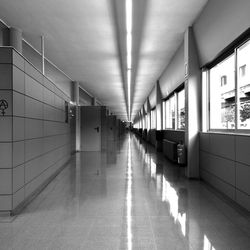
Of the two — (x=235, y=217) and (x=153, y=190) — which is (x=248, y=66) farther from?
(x=153, y=190)

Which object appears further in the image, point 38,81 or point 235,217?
point 38,81

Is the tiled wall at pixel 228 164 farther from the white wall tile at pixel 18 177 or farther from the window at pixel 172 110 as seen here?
the window at pixel 172 110

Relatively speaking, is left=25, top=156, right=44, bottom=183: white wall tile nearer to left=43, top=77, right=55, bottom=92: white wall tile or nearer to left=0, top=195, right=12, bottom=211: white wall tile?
left=0, top=195, right=12, bottom=211: white wall tile

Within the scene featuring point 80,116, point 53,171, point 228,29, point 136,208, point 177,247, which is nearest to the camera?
point 177,247

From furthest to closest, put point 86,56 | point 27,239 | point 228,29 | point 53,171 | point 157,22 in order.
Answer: point 86,56
point 53,171
point 157,22
point 228,29
point 27,239

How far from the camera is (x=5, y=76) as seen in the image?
13.2ft

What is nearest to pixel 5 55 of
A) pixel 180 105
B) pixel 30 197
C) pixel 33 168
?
pixel 33 168

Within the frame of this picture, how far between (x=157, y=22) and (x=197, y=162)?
11.7ft

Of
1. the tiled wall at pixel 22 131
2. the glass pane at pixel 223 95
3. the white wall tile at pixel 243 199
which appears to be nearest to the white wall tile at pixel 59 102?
the tiled wall at pixel 22 131

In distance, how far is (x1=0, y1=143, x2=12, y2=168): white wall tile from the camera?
3992 mm

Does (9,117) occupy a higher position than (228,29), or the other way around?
(228,29)

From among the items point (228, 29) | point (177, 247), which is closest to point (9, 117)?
point (177, 247)

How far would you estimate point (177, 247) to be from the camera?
2930 mm

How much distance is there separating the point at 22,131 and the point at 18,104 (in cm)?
47
